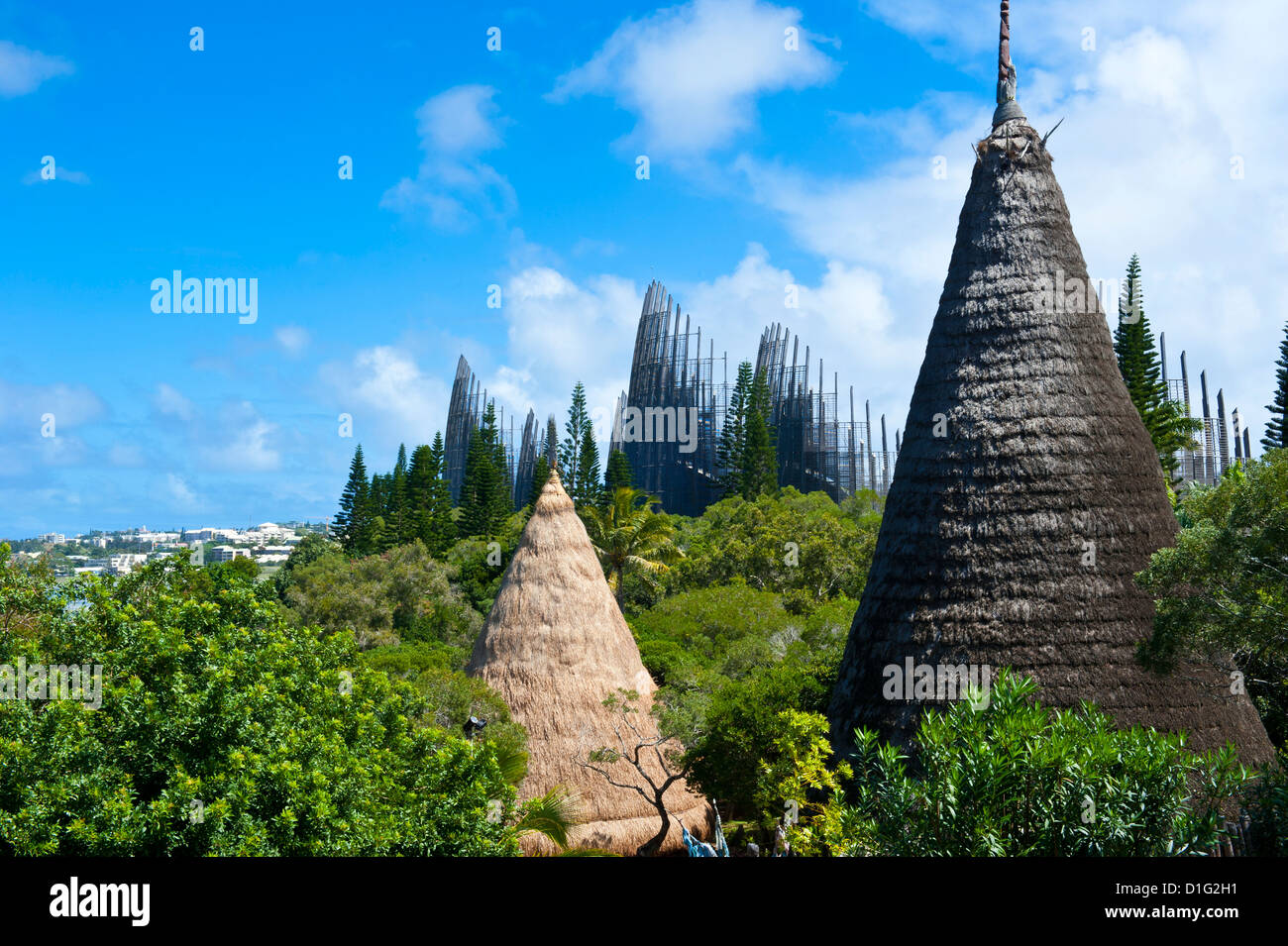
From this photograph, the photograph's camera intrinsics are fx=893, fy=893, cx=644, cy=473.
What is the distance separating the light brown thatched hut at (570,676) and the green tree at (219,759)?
6401 mm

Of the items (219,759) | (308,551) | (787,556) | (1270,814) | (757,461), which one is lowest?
(1270,814)

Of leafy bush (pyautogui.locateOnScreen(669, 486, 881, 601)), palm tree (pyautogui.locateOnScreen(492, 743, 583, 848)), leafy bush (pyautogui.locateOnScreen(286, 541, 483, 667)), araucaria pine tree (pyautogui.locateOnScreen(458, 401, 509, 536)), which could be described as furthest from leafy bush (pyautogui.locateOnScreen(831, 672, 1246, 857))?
araucaria pine tree (pyautogui.locateOnScreen(458, 401, 509, 536))

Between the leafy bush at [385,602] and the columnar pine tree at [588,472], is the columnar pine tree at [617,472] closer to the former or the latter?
the columnar pine tree at [588,472]

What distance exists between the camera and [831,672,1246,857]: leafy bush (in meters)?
5.89

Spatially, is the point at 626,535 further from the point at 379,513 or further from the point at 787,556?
the point at 379,513

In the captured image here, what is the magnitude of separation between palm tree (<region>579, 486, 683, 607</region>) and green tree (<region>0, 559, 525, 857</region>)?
846 inches

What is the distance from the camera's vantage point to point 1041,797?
19.8 ft

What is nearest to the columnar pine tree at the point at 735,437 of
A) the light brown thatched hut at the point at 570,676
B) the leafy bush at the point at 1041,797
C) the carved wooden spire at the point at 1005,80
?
the light brown thatched hut at the point at 570,676

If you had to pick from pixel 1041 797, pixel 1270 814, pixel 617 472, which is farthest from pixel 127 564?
pixel 617 472

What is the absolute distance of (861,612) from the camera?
1130 centimetres

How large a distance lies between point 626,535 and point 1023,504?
75.9 ft
